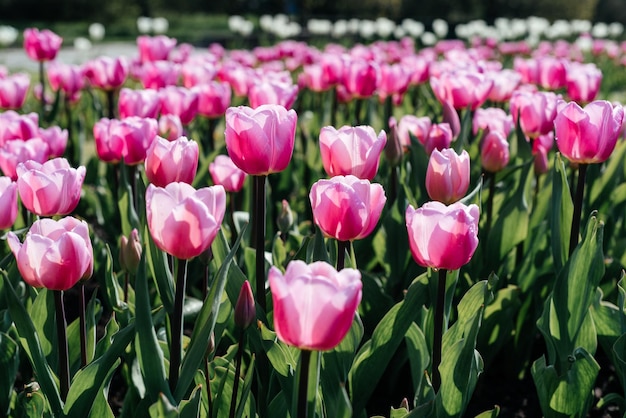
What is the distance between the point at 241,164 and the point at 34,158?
36.2 inches

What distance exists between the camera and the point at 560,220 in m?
2.07

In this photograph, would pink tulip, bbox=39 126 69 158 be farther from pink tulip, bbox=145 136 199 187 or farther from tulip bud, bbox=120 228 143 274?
pink tulip, bbox=145 136 199 187

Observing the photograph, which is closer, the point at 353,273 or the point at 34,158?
the point at 353,273

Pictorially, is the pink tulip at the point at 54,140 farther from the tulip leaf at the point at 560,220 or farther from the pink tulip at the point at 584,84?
the pink tulip at the point at 584,84

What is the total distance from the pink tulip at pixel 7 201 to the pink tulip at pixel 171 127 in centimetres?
92

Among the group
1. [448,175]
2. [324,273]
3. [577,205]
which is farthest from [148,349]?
[577,205]

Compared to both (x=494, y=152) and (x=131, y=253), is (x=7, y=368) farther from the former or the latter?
(x=494, y=152)

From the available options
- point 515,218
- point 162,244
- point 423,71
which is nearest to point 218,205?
point 162,244

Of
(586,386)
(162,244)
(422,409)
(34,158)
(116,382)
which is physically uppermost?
(162,244)

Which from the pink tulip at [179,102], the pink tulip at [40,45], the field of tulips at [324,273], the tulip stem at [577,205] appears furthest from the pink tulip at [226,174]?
the pink tulip at [40,45]

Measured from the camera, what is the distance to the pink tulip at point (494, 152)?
2297 millimetres

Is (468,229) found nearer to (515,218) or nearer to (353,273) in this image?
(353,273)

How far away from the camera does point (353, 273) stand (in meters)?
1.09

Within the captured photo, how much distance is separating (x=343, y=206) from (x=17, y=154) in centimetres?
119
